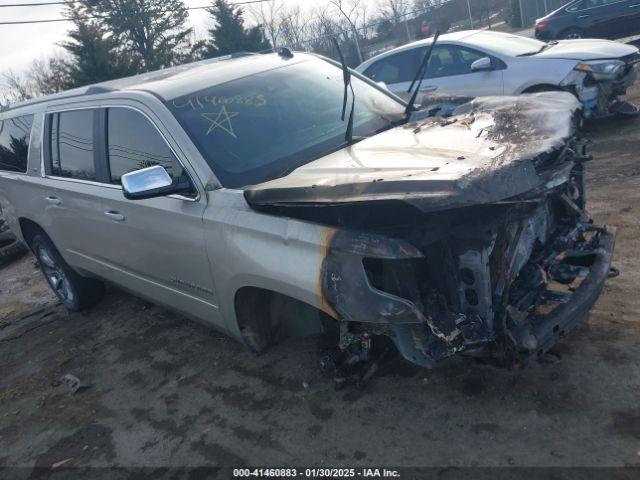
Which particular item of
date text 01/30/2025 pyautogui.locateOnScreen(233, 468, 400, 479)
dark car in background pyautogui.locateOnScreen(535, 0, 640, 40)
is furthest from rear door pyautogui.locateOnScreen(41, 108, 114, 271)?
dark car in background pyautogui.locateOnScreen(535, 0, 640, 40)

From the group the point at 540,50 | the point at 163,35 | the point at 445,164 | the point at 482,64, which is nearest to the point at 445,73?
the point at 482,64

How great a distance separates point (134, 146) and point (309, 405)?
1953 mm

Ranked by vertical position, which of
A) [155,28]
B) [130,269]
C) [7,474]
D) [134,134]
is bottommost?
[7,474]

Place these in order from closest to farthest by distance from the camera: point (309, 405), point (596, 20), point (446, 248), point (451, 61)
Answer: point (446, 248)
point (309, 405)
point (451, 61)
point (596, 20)

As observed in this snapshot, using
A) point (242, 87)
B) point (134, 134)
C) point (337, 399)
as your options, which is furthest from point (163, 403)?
point (242, 87)

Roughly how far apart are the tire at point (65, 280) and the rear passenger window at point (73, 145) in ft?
3.36

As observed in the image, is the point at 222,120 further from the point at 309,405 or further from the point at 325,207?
the point at 309,405

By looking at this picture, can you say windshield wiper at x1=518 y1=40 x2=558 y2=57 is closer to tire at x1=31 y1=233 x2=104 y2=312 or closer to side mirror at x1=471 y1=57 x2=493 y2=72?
side mirror at x1=471 y1=57 x2=493 y2=72

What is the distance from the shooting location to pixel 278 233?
2740mm

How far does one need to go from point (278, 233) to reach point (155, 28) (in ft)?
96.4

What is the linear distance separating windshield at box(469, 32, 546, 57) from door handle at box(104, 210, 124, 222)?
5.86 m

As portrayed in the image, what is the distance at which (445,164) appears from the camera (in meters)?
2.54

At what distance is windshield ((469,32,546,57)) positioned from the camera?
25.1 ft

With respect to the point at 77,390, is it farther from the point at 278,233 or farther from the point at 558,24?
the point at 558,24
